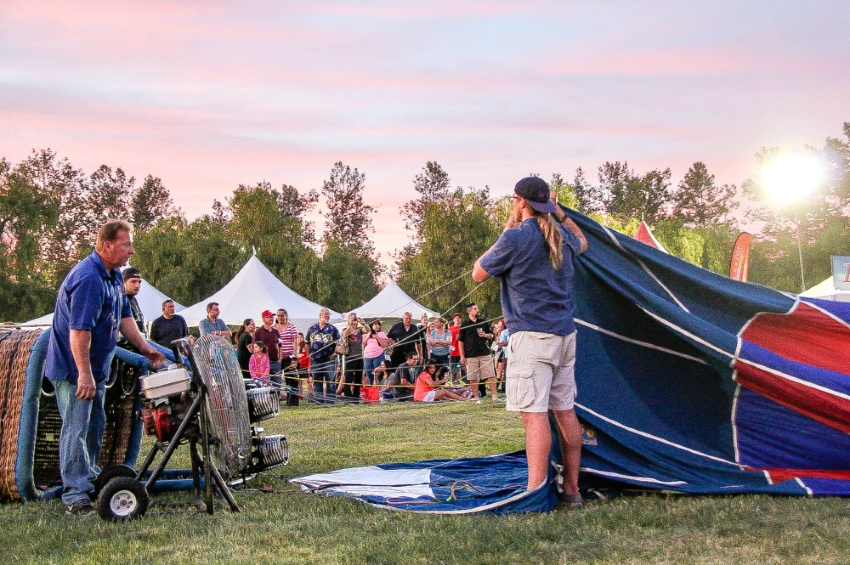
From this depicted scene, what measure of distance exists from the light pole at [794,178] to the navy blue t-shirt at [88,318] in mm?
53517

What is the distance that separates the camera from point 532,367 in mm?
4918

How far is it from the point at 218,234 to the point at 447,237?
1277 cm

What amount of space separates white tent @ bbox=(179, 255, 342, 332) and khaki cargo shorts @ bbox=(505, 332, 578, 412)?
58.7 ft

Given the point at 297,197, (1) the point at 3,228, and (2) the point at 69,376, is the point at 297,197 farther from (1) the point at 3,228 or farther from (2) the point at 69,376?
A: (2) the point at 69,376

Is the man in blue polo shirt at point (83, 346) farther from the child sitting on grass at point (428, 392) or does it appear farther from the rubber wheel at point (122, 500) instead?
the child sitting on grass at point (428, 392)

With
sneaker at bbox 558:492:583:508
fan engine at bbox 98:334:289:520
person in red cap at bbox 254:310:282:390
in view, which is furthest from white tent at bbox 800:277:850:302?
fan engine at bbox 98:334:289:520

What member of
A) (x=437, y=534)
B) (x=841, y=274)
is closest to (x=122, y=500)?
(x=437, y=534)

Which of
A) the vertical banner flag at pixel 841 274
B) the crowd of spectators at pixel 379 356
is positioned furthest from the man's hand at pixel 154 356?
the vertical banner flag at pixel 841 274

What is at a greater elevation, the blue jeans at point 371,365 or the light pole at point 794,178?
the light pole at point 794,178

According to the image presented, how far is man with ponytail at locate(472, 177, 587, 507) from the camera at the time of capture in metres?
4.91

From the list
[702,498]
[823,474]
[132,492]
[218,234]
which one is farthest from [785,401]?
[218,234]

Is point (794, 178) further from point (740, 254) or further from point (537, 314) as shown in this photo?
point (537, 314)

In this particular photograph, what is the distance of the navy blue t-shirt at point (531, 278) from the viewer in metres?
4.95

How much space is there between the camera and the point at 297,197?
67.5 meters
